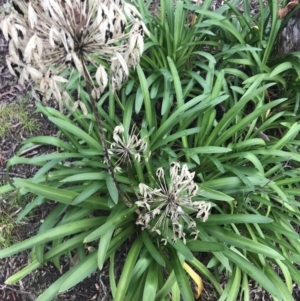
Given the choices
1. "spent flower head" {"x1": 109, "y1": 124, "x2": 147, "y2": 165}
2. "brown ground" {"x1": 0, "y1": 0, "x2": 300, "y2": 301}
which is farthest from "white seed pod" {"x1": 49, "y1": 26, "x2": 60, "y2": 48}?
"brown ground" {"x1": 0, "y1": 0, "x2": 300, "y2": 301}

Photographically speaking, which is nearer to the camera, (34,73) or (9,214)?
(34,73)

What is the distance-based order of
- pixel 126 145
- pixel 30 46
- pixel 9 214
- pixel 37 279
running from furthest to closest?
pixel 9 214 → pixel 37 279 → pixel 126 145 → pixel 30 46

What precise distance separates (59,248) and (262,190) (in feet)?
3.66

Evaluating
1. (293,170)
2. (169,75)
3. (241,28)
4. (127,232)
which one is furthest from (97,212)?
(241,28)

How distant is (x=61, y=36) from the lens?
1126 mm

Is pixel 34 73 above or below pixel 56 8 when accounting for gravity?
below

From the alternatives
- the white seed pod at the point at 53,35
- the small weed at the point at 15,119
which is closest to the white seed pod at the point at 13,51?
the white seed pod at the point at 53,35

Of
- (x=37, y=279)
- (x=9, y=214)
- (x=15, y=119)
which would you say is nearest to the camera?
(x=37, y=279)

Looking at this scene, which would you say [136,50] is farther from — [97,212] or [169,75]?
[97,212]

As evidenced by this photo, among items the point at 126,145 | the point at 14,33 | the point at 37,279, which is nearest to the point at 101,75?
the point at 14,33

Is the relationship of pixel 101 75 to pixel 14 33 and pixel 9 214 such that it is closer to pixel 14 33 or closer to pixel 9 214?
pixel 14 33

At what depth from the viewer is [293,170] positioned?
7.78 ft

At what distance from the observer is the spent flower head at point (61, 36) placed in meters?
1.13

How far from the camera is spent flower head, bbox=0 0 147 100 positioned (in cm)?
113
